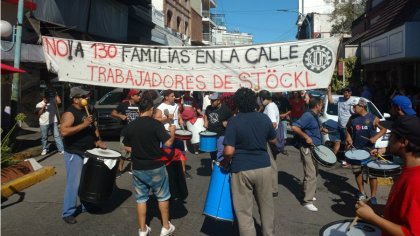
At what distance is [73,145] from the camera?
5793 mm

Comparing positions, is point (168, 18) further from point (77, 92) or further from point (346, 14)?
point (77, 92)

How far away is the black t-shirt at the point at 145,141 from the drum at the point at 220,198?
0.75 m

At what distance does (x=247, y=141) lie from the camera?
14.5ft

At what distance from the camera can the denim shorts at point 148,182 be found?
502cm

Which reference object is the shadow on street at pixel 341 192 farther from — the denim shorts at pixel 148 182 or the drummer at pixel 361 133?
the denim shorts at pixel 148 182

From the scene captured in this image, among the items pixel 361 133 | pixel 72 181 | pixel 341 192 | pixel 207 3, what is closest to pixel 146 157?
pixel 72 181

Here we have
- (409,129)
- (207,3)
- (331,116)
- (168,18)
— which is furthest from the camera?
(207,3)

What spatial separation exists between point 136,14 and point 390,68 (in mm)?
13832

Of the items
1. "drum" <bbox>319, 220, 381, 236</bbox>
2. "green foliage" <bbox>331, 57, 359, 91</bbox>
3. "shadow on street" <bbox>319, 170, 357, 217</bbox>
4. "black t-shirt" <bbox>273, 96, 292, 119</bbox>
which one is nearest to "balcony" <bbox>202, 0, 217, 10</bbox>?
"green foliage" <bbox>331, 57, 359, 91</bbox>

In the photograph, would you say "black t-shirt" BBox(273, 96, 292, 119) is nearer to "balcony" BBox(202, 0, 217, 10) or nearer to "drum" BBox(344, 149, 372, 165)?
"drum" BBox(344, 149, 372, 165)

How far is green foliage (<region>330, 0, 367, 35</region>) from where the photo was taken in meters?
40.6

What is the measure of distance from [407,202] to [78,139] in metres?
4.56

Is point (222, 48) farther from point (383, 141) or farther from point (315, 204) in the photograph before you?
point (383, 141)

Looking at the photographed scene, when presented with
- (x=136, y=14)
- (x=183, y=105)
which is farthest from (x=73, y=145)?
(x=136, y=14)
